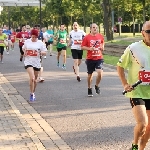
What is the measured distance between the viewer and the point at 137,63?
605 cm

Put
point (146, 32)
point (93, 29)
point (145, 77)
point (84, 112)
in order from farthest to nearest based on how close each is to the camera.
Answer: point (93, 29)
point (84, 112)
point (145, 77)
point (146, 32)

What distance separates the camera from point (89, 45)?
40.5 ft

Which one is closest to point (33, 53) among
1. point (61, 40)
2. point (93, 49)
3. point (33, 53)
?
point (33, 53)

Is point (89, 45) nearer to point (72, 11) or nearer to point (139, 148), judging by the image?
point (139, 148)

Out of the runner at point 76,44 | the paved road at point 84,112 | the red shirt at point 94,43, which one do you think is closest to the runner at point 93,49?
the red shirt at point 94,43

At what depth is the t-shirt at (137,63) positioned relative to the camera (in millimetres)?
5988

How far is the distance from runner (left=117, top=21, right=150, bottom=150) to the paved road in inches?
38.3

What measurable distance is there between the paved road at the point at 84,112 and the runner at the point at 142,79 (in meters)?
0.97

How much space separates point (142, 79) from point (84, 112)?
13.6 ft

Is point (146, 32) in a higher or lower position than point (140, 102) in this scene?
higher

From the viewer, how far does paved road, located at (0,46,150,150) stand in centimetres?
747

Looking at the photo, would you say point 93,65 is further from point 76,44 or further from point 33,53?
point 76,44

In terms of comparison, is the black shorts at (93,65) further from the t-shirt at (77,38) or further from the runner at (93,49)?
the t-shirt at (77,38)

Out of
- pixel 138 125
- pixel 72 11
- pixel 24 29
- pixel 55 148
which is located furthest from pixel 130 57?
pixel 72 11
